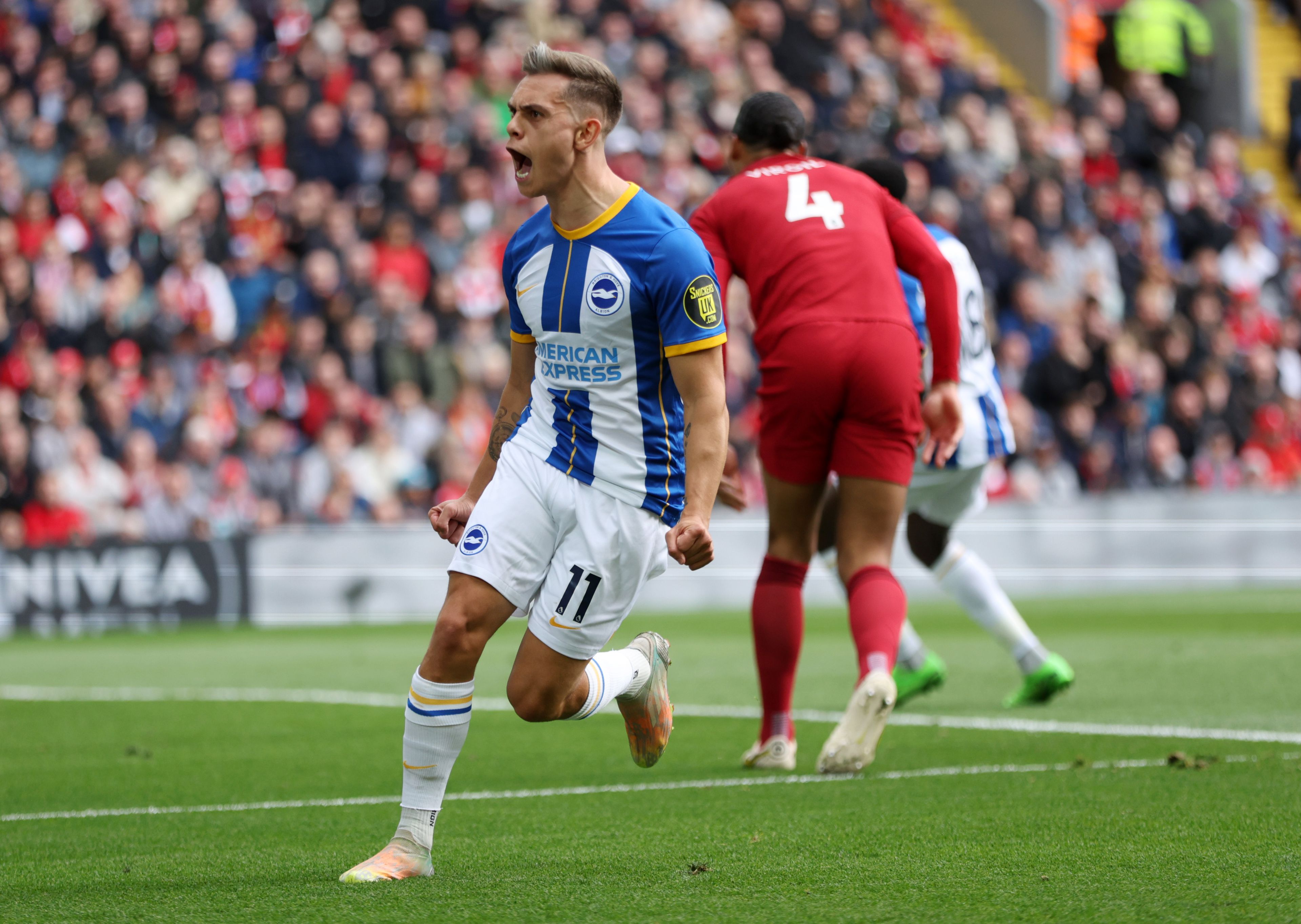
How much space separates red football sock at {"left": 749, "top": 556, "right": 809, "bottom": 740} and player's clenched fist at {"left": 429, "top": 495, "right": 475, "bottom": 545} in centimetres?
169

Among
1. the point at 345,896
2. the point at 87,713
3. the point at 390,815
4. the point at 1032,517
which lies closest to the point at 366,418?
the point at 1032,517

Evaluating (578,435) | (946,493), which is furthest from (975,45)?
(578,435)

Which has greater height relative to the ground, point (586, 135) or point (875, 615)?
point (586, 135)

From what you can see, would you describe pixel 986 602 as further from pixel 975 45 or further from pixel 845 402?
pixel 975 45

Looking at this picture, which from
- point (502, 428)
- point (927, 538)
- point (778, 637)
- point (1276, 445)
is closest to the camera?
point (502, 428)

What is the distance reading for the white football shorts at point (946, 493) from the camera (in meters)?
7.64

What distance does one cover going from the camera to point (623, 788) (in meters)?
5.73

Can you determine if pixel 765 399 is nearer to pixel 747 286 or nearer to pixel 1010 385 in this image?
pixel 747 286

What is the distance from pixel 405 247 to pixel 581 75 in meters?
12.2

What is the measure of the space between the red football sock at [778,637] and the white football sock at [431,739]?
1972 mm

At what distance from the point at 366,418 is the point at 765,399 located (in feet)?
32.6

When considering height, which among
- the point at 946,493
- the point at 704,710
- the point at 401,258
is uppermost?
the point at 946,493

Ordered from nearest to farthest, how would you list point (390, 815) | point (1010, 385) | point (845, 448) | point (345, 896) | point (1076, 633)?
point (345, 896) < point (390, 815) < point (845, 448) < point (1076, 633) < point (1010, 385)

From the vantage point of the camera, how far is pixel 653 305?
14.5 ft
